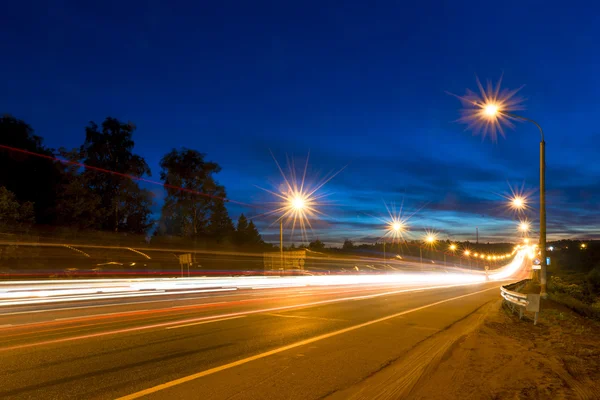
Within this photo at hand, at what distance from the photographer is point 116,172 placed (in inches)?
1767

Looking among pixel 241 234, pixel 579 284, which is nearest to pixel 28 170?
pixel 241 234

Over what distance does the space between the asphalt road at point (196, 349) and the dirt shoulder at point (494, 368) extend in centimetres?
49

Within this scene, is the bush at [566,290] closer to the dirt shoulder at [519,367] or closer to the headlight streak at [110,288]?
the headlight streak at [110,288]

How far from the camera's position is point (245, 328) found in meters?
11.5

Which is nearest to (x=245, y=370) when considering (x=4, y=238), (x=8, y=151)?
(x=4, y=238)

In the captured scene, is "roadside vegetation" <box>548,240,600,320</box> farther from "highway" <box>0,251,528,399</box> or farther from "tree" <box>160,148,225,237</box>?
"tree" <box>160,148,225,237</box>

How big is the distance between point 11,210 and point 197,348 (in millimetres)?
28407

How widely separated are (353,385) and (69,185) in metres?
37.2

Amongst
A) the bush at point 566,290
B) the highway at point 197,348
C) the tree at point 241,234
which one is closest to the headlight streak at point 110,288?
the highway at point 197,348

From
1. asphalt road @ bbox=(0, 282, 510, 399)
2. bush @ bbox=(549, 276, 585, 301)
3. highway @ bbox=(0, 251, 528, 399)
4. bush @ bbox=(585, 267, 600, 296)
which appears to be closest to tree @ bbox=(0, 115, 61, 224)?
highway @ bbox=(0, 251, 528, 399)

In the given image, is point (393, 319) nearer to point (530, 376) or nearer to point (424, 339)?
point (424, 339)

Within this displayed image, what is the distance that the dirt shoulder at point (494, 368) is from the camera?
6.20 m

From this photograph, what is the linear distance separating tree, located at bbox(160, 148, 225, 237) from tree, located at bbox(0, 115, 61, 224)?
15443mm

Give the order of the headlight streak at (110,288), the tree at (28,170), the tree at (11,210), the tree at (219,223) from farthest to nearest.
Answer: the tree at (219,223)
the tree at (28,170)
the tree at (11,210)
the headlight streak at (110,288)
